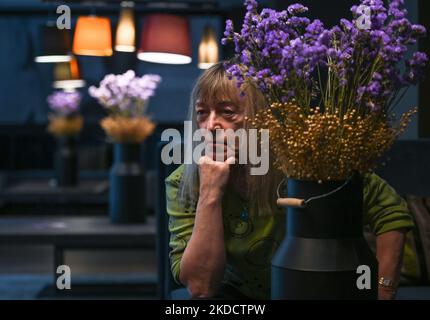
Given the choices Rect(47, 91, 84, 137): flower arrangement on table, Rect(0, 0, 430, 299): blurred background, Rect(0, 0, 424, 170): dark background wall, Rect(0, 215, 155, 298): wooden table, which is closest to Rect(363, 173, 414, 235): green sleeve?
Rect(0, 0, 430, 299): blurred background

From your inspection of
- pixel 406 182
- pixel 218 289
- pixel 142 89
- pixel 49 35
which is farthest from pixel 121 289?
pixel 218 289

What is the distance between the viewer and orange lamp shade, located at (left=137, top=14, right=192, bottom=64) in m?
3.81

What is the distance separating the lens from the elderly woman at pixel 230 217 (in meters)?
1.69

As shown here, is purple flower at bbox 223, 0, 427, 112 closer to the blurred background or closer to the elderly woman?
the elderly woman

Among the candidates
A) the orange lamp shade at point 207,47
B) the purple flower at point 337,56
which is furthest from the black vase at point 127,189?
the purple flower at point 337,56

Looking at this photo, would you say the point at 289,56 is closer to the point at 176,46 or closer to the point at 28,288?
the point at 176,46

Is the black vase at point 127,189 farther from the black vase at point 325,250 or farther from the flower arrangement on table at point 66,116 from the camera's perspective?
the black vase at point 325,250

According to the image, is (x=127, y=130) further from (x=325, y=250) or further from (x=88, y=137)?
(x=88, y=137)

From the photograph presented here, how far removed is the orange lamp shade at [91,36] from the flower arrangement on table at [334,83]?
295cm

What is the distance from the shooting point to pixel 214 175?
1700 millimetres

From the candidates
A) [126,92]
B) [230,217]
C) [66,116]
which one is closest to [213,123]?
[230,217]

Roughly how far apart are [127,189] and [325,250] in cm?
319
